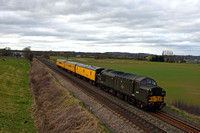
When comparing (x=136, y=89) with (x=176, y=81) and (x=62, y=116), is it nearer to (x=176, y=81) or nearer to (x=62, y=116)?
(x=62, y=116)

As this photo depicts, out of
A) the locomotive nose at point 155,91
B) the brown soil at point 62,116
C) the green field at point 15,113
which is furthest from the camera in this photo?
the green field at point 15,113

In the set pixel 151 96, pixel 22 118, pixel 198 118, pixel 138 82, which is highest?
pixel 138 82

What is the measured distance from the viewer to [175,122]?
16.1 metres

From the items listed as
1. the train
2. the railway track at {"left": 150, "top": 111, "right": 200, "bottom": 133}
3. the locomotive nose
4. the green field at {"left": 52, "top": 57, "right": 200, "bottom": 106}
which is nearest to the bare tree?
the green field at {"left": 52, "top": 57, "right": 200, "bottom": 106}

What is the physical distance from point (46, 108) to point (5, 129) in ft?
21.4

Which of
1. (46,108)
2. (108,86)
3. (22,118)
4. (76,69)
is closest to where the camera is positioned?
(22,118)

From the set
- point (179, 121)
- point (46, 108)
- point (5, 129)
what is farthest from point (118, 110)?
point (5, 129)

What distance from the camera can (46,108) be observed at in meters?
23.6

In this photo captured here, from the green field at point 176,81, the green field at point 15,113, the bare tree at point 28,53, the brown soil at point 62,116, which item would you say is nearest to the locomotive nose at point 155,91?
the brown soil at point 62,116

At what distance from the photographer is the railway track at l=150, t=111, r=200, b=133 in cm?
1454

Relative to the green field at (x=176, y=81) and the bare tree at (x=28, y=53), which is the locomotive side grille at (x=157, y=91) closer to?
the green field at (x=176, y=81)

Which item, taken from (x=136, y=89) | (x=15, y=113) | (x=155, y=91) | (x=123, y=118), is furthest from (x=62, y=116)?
(x=155, y=91)

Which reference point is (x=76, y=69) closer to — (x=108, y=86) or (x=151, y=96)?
(x=108, y=86)

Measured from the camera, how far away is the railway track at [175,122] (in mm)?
14537
